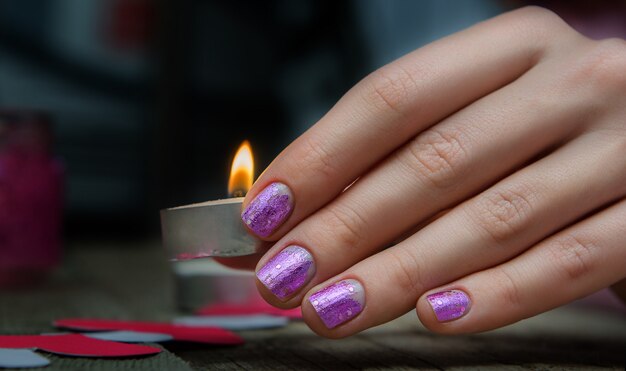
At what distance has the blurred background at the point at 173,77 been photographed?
1927 millimetres

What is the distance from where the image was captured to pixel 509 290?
0.55m

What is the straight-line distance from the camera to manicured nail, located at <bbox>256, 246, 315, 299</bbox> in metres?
0.53

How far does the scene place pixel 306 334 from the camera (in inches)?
27.3

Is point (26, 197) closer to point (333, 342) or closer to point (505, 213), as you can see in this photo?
point (333, 342)

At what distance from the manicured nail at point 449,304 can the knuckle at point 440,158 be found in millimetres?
82

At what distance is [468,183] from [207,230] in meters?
0.21

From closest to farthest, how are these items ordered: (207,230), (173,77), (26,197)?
(207,230) → (26,197) → (173,77)

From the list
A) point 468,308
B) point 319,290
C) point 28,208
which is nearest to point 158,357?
point 319,290

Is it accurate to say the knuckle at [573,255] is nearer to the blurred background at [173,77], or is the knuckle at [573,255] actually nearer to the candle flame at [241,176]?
the candle flame at [241,176]

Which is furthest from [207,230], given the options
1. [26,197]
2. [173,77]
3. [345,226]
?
[173,77]

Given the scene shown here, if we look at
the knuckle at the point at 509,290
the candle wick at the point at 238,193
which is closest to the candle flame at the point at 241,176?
the candle wick at the point at 238,193

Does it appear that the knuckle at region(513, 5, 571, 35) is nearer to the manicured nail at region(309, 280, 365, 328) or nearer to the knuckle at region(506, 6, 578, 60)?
the knuckle at region(506, 6, 578, 60)

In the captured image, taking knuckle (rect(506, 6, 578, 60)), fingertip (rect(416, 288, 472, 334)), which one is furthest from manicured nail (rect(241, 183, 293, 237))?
knuckle (rect(506, 6, 578, 60))

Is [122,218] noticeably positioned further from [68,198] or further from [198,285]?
[198,285]
